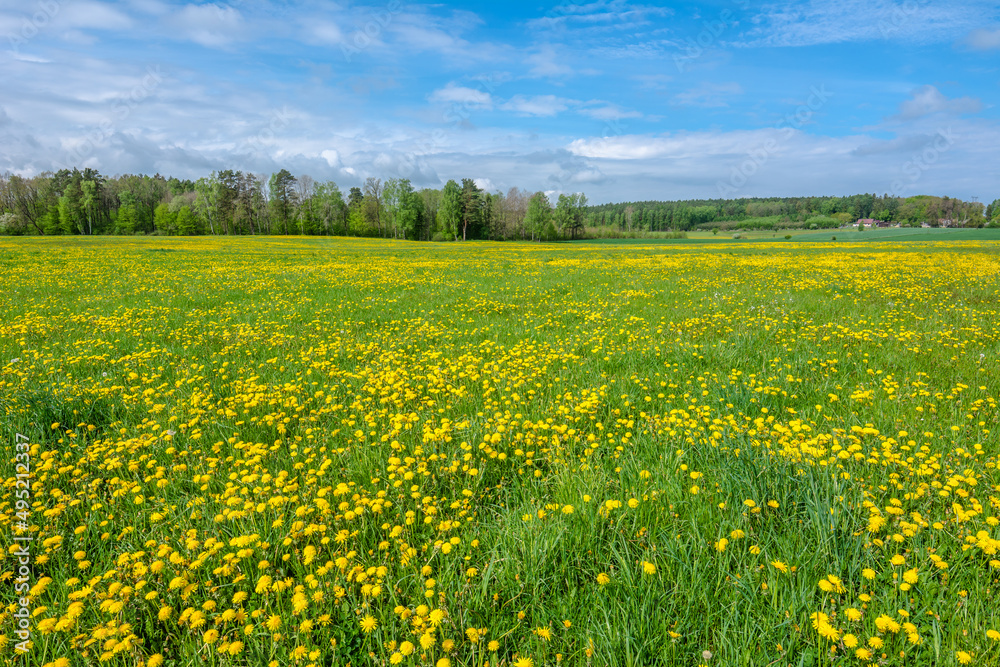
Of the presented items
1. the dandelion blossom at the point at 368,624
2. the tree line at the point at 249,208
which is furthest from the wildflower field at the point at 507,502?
the tree line at the point at 249,208

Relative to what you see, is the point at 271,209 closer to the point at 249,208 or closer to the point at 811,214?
the point at 249,208

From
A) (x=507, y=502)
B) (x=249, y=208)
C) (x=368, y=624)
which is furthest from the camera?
(x=249, y=208)

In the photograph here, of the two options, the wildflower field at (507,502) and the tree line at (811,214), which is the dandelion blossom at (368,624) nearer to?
the wildflower field at (507,502)

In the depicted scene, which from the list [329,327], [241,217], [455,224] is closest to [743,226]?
[455,224]

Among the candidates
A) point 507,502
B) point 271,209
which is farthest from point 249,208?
point 507,502

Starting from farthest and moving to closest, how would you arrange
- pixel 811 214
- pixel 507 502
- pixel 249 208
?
pixel 811 214, pixel 249 208, pixel 507 502

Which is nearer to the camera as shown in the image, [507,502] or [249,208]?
[507,502]

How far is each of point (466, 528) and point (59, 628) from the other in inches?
82.6

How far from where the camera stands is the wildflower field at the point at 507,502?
212 centimetres

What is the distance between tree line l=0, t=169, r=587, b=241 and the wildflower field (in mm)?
78649

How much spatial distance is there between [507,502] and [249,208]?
97572 mm

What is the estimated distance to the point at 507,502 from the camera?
313cm

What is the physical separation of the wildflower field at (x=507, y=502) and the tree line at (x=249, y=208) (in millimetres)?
78649

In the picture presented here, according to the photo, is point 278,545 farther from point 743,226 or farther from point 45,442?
point 743,226
